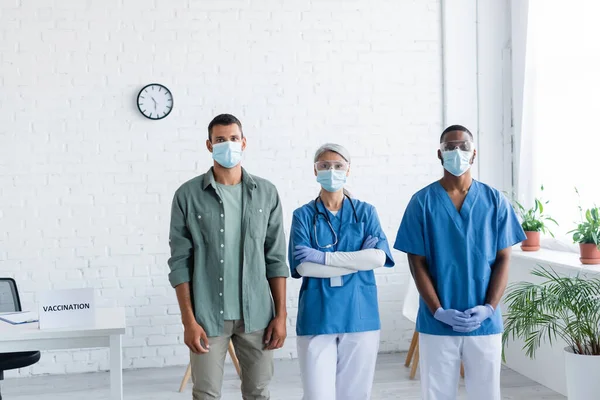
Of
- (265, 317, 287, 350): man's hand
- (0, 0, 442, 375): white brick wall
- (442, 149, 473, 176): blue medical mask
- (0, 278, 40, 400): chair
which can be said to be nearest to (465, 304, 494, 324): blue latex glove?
(442, 149, 473, 176): blue medical mask

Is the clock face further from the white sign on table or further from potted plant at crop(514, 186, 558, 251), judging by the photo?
potted plant at crop(514, 186, 558, 251)

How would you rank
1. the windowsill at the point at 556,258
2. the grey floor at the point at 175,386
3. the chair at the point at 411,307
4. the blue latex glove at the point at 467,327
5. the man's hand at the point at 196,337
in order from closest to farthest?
the man's hand at the point at 196,337 → the blue latex glove at the point at 467,327 → the windowsill at the point at 556,258 → the grey floor at the point at 175,386 → the chair at the point at 411,307

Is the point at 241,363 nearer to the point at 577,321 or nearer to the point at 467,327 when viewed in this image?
the point at 467,327

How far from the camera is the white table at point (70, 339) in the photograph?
2777mm

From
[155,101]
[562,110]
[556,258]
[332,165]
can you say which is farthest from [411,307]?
[155,101]

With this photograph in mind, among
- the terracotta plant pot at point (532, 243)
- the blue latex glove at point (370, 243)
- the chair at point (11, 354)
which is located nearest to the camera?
the blue latex glove at point (370, 243)

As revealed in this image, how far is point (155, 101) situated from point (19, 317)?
2172 mm

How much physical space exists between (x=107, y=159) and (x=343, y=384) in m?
2.75

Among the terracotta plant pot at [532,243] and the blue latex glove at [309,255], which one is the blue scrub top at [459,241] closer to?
the blue latex glove at [309,255]

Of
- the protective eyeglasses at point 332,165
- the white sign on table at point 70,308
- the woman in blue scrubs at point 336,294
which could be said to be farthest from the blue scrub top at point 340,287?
the white sign on table at point 70,308

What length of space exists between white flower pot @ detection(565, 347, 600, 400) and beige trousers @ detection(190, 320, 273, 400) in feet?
4.79

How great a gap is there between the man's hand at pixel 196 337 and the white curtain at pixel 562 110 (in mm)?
2806

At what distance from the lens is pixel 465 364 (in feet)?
9.16

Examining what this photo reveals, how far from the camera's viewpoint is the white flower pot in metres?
3.15
